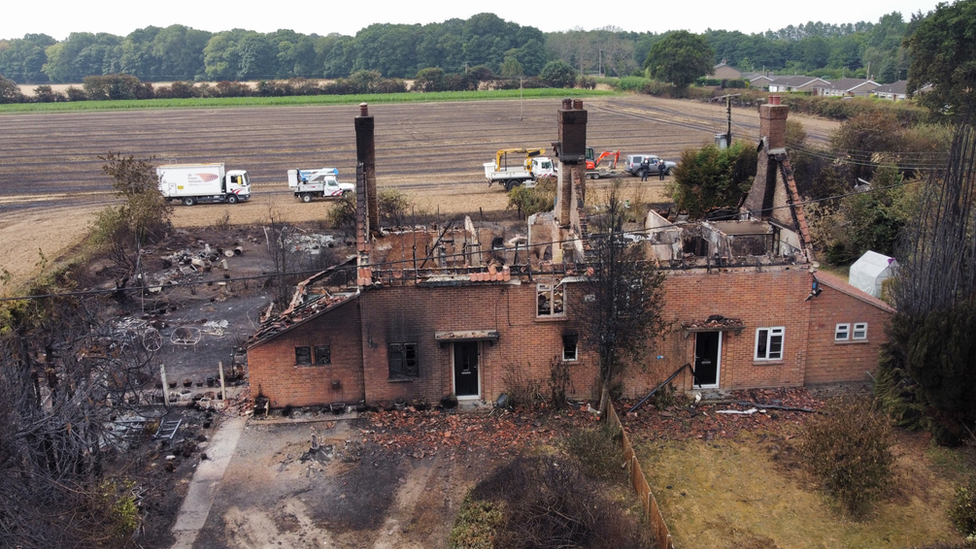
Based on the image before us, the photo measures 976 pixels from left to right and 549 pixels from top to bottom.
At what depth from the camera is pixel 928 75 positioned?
1929 inches

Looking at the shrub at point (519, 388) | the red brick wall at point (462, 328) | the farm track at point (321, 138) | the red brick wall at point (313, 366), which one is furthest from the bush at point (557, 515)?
the farm track at point (321, 138)

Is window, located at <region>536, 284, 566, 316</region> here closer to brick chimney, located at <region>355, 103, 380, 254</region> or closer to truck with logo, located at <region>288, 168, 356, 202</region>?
brick chimney, located at <region>355, 103, 380, 254</region>

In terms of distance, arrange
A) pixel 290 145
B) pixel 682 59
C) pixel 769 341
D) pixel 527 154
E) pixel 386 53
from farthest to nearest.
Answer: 1. pixel 386 53
2. pixel 682 59
3. pixel 290 145
4. pixel 527 154
5. pixel 769 341

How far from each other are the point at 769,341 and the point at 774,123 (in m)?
6.51

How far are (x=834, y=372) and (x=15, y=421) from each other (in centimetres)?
1884

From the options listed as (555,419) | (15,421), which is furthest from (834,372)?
(15,421)

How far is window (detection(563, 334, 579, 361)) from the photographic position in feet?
63.2

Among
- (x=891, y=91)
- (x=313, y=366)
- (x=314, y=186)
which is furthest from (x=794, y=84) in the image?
(x=313, y=366)

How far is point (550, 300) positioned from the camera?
1903cm

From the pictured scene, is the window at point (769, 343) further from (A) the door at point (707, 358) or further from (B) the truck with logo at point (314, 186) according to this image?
(B) the truck with logo at point (314, 186)

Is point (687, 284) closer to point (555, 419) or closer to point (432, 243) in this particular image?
point (555, 419)

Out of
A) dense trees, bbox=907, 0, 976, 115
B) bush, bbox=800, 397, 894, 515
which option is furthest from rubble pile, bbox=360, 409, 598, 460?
dense trees, bbox=907, 0, 976, 115

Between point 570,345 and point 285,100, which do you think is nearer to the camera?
point 570,345

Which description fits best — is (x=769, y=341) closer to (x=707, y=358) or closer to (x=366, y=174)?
(x=707, y=358)
